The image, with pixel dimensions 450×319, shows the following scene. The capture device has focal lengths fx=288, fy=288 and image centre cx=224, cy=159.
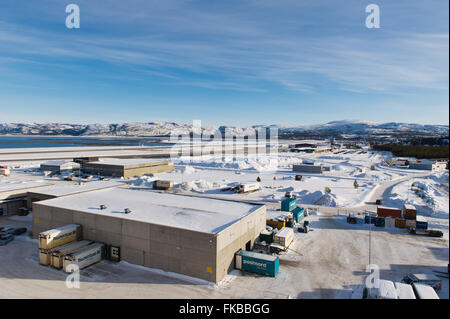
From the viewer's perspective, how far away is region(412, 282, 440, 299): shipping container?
53.6ft

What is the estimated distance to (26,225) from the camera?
30.6m

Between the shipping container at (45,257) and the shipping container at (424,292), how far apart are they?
80.1ft

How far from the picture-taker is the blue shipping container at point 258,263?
2002cm

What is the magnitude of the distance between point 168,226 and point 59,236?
9036mm

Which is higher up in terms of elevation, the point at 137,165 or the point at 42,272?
the point at 137,165

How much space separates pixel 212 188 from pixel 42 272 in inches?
1274

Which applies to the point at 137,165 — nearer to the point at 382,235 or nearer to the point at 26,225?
the point at 26,225

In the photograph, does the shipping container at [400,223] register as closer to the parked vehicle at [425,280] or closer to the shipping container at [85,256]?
the parked vehicle at [425,280]

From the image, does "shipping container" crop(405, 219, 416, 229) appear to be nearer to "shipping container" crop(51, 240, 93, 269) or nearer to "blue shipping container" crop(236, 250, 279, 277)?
"blue shipping container" crop(236, 250, 279, 277)

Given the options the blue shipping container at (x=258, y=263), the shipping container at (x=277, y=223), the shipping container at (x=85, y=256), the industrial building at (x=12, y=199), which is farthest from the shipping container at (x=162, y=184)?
the blue shipping container at (x=258, y=263)

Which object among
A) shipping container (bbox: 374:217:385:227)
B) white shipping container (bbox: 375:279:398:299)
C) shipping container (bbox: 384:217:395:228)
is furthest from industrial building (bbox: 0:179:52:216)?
shipping container (bbox: 384:217:395:228)

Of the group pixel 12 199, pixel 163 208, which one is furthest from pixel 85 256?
pixel 12 199
